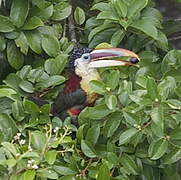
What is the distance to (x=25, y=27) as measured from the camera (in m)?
2.76

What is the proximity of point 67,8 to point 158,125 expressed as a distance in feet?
3.27

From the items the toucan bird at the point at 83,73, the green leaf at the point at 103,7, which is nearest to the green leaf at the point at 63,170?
the toucan bird at the point at 83,73

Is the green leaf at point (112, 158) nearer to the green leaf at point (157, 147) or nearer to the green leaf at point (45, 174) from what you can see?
the green leaf at point (157, 147)

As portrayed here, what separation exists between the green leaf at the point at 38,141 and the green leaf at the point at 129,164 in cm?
41

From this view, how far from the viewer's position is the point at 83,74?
9.87 ft

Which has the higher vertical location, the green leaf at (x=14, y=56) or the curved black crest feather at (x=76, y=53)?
the green leaf at (x=14, y=56)

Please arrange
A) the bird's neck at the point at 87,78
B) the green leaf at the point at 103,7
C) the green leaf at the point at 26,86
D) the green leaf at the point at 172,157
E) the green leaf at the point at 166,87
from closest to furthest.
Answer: the green leaf at the point at 166,87, the green leaf at the point at 172,157, the green leaf at the point at 26,86, the green leaf at the point at 103,7, the bird's neck at the point at 87,78

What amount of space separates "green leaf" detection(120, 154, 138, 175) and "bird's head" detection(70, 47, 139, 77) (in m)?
0.50

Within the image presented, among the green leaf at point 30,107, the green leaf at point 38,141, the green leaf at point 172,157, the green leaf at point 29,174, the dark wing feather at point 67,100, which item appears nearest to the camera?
the green leaf at point 29,174

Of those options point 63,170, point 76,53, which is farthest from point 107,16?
point 63,170

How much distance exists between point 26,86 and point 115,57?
16.2 inches

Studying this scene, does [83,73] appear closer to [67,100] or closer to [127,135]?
[67,100]

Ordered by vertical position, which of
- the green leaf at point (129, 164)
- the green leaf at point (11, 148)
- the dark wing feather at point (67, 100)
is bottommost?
the dark wing feather at point (67, 100)

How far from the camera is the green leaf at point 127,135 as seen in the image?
2234 mm
